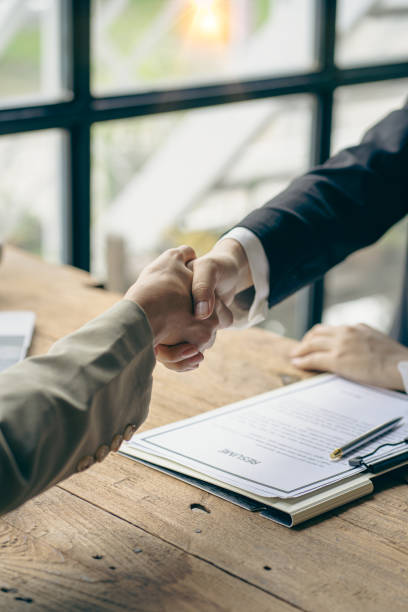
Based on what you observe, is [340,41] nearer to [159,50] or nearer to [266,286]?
[159,50]

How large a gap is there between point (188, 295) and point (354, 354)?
283 mm

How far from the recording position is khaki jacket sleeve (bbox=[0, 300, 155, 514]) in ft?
2.47

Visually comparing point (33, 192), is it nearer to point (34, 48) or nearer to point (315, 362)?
point (34, 48)

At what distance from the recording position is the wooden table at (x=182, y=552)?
28.5 inches

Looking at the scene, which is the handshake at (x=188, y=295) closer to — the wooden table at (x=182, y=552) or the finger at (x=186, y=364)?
the finger at (x=186, y=364)

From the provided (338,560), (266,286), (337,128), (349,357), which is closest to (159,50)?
(337,128)

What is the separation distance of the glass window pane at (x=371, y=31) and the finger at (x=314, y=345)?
2.13 m

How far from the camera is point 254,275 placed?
136cm

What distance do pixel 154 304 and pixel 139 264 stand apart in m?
1.83

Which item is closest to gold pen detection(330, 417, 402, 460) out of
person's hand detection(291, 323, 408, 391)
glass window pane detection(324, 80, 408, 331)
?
person's hand detection(291, 323, 408, 391)

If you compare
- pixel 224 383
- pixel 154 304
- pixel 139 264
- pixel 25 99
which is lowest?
pixel 139 264

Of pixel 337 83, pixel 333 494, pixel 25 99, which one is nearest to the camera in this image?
pixel 333 494

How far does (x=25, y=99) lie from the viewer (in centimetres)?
216

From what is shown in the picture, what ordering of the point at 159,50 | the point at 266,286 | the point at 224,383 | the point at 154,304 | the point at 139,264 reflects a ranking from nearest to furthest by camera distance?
the point at 154,304
the point at 224,383
the point at 266,286
the point at 159,50
the point at 139,264
